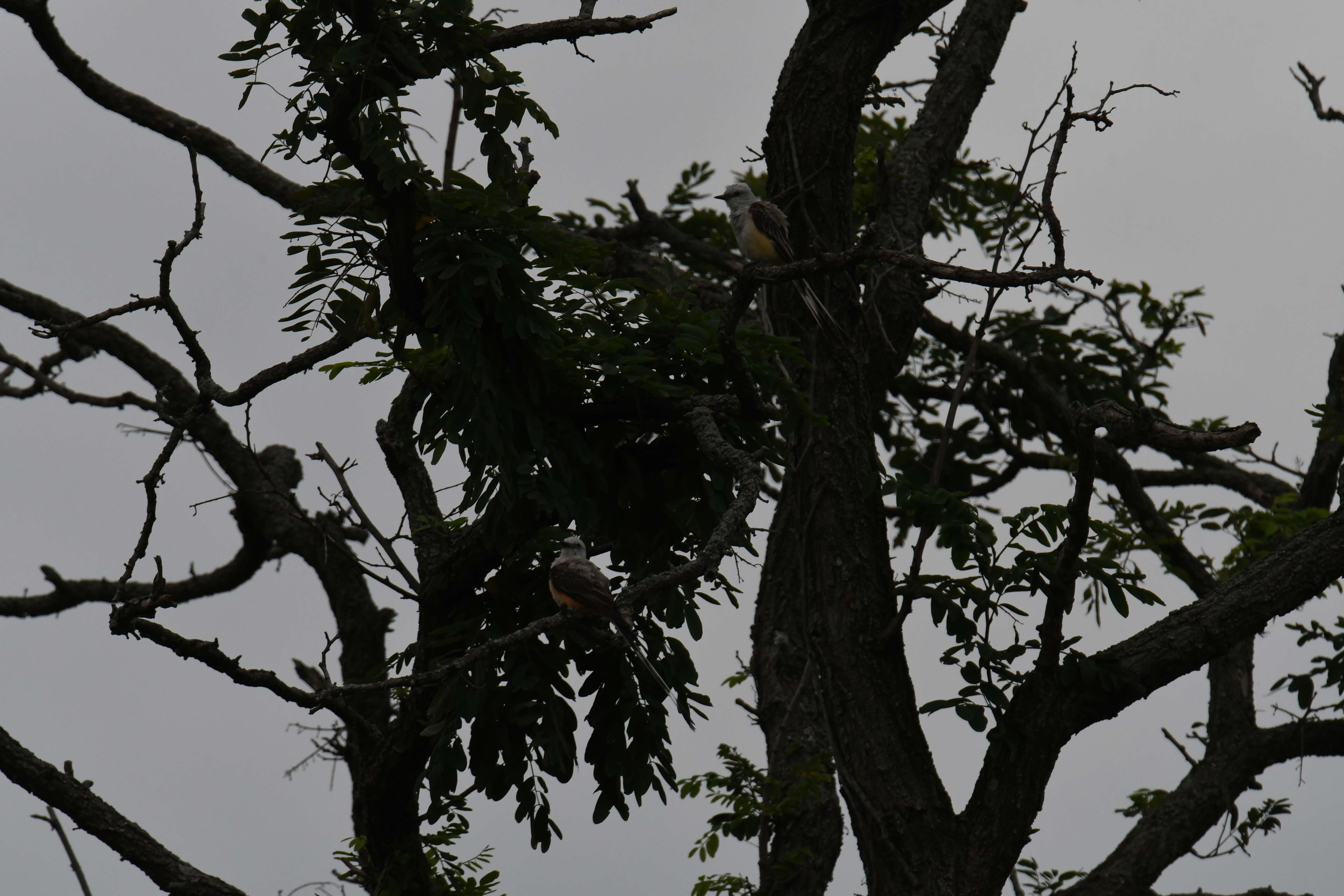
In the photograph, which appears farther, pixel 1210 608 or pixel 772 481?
pixel 772 481

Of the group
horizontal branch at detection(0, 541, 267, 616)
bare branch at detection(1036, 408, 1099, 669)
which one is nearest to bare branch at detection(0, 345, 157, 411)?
horizontal branch at detection(0, 541, 267, 616)

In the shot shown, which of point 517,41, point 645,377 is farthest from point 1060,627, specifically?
point 517,41

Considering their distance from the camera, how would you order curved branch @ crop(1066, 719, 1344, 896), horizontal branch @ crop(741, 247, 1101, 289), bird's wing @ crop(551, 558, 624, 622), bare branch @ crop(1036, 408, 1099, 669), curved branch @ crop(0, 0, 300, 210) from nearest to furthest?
horizontal branch @ crop(741, 247, 1101, 289) → bird's wing @ crop(551, 558, 624, 622) → bare branch @ crop(1036, 408, 1099, 669) → curved branch @ crop(1066, 719, 1344, 896) → curved branch @ crop(0, 0, 300, 210)

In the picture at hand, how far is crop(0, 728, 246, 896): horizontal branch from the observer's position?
18.6 ft

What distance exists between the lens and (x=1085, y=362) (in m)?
11.3

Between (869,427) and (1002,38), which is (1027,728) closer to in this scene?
(869,427)

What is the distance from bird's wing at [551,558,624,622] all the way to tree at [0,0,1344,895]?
0.67ft

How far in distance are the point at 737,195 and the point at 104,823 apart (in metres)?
5.54

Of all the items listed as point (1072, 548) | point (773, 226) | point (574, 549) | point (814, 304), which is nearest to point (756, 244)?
point (773, 226)

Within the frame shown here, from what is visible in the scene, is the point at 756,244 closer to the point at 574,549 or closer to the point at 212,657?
the point at 574,549

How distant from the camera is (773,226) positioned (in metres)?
7.22

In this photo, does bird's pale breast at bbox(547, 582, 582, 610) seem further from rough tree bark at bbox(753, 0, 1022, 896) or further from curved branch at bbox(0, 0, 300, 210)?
curved branch at bbox(0, 0, 300, 210)

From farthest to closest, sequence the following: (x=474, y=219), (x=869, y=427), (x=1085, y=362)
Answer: (x=1085, y=362) < (x=869, y=427) < (x=474, y=219)

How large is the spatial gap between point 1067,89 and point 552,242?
2.47 meters
